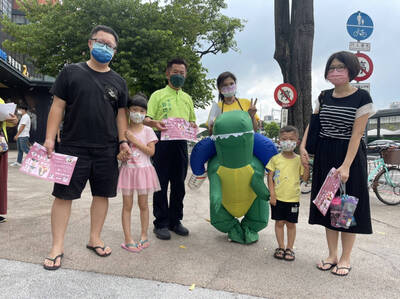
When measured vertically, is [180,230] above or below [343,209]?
below

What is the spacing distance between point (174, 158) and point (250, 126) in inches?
38.9

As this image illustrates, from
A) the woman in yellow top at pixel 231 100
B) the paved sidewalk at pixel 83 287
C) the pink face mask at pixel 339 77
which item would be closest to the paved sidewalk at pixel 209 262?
the paved sidewalk at pixel 83 287

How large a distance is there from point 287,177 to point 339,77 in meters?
0.96

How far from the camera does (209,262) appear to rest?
275 cm

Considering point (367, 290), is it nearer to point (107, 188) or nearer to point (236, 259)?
point (236, 259)

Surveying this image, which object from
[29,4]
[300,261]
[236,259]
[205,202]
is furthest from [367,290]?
[29,4]

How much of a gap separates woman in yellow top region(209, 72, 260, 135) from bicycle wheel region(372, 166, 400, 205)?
388 centimetres

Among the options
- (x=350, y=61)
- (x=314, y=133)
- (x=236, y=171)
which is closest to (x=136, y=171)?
(x=236, y=171)

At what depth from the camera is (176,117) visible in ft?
11.0

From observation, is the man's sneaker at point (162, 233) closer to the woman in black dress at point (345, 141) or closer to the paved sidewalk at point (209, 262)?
the paved sidewalk at point (209, 262)

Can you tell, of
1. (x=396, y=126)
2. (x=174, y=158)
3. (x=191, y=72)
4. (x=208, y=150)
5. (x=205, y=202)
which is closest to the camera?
(x=208, y=150)

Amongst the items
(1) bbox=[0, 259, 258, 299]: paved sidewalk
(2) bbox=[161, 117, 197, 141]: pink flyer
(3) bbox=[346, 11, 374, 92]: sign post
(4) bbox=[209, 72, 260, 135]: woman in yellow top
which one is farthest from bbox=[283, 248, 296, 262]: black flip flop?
(3) bbox=[346, 11, 374, 92]: sign post

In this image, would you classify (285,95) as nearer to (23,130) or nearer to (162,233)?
(162,233)

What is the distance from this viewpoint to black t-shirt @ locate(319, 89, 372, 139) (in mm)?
2551
